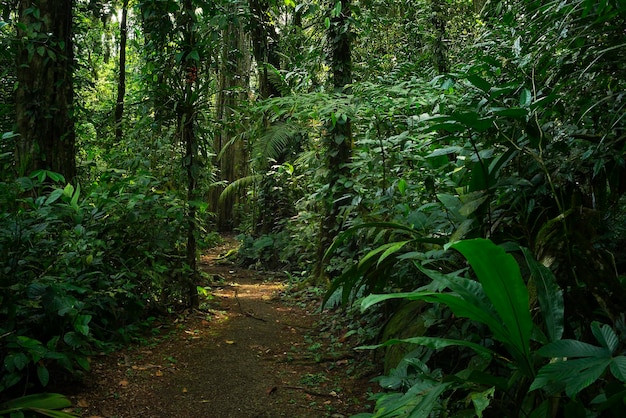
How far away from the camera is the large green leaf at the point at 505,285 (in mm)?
1561

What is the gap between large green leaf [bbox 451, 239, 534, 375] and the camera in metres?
1.56

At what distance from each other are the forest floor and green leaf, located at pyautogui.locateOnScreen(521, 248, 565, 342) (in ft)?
5.31

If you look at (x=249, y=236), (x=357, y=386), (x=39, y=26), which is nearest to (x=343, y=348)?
(x=357, y=386)

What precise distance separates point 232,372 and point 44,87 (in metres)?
3.35

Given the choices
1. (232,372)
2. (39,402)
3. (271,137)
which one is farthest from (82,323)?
(271,137)

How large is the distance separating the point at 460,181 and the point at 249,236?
7708 mm

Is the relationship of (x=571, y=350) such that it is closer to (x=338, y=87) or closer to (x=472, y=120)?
(x=472, y=120)

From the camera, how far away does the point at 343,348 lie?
425 centimetres

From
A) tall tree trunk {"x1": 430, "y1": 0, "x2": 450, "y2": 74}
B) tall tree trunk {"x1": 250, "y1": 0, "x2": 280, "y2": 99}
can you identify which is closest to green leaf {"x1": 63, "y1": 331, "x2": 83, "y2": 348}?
tall tree trunk {"x1": 430, "y1": 0, "x2": 450, "y2": 74}

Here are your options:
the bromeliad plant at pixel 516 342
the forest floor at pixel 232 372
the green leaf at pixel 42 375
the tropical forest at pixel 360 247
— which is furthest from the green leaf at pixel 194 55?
the bromeliad plant at pixel 516 342

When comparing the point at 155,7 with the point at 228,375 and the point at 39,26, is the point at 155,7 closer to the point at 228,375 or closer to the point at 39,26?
the point at 39,26

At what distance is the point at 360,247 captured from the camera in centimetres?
465

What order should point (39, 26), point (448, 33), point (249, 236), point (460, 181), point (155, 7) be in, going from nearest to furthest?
point (460, 181) → point (39, 26) → point (155, 7) → point (448, 33) → point (249, 236)

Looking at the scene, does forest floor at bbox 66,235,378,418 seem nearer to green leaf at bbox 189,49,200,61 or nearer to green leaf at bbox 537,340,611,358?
green leaf at bbox 537,340,611,358
